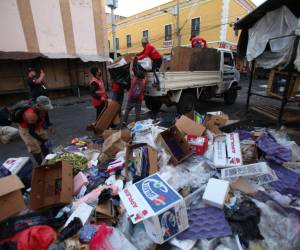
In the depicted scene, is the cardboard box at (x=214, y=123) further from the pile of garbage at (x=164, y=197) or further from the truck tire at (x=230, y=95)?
the truck tire at (x=230, y=95)

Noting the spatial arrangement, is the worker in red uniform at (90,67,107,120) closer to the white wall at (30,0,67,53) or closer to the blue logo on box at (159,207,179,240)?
the blue logo on box at (159,207,179,240)

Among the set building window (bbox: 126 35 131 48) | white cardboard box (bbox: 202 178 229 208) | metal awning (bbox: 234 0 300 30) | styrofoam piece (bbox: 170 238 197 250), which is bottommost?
styrofoam piece (bbox: 170 238 197 250)

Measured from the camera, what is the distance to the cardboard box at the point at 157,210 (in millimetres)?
1576

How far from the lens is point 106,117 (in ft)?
14.4

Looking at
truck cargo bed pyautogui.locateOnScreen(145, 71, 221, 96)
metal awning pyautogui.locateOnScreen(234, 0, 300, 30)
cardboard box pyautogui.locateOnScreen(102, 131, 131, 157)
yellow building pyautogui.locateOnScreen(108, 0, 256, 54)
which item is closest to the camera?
cardboard box pyautogui.locateOnScreen(102, 131, 131, 157)

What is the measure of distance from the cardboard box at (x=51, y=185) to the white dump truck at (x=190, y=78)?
10.9ft

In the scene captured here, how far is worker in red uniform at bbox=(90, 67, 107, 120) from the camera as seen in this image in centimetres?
430

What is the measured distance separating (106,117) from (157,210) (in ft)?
10.2

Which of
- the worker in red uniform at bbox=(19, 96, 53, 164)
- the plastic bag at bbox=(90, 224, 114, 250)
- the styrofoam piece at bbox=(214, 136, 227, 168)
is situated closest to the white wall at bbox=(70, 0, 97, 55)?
the worker in red uniform at bbox=(19, 96, 53, 164)

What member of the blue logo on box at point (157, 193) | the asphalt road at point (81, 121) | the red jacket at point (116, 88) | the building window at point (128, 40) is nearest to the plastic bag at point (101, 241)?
the blue logo on box at point (157, 193)

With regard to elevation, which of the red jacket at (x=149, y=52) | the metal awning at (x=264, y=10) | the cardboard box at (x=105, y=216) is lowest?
the cardboard box at (x=105, y=216)

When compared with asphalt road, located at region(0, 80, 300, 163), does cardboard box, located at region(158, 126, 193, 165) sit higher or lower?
higher

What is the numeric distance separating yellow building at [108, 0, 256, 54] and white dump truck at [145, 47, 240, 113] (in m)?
11.3

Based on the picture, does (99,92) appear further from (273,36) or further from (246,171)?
(273,36)
